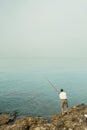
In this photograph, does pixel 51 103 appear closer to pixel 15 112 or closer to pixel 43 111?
pixel 43 111

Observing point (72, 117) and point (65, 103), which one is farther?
point (65, 103)

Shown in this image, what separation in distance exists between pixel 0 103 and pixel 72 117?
940 inches

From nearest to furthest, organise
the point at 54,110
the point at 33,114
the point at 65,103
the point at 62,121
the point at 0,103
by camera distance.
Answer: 1. the point at 62,121
2. the point at 65,103
3. the point at 33,114
4. the point at 54,110
5. the point at 0,103

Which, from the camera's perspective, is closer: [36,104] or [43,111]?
[43,111]

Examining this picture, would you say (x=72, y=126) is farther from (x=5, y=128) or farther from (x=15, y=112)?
(x=15, y=112)

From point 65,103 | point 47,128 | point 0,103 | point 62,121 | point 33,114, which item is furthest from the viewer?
point 0,103

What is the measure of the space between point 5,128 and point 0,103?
23121mm

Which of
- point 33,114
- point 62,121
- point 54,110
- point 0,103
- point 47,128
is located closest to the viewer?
point 47,128

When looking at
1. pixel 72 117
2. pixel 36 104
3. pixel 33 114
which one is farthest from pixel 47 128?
pixel 36 104

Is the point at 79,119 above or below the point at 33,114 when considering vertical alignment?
above

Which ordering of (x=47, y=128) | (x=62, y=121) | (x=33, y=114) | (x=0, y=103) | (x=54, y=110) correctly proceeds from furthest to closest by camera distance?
(x=0, y=103), (x=54, y=110), (x=33, y=114), (x=62, y=121), (x=47, y=128)

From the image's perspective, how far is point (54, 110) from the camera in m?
37.5

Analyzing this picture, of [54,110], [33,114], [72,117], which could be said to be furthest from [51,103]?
[72,117]

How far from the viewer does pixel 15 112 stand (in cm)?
3419
